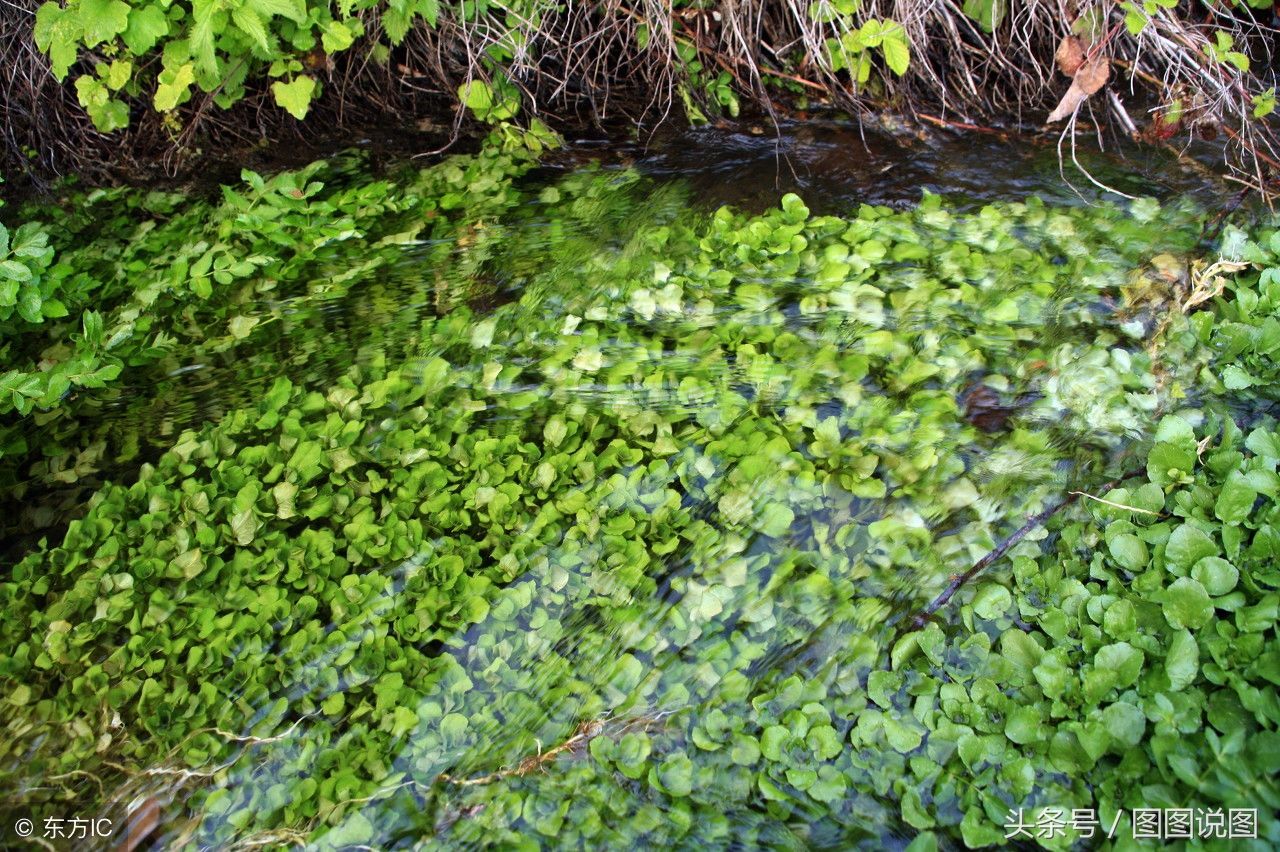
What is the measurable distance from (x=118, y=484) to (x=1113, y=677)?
3.11m

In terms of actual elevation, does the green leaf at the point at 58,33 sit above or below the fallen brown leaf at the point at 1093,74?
above

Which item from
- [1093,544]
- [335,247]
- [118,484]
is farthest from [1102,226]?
[118,484]

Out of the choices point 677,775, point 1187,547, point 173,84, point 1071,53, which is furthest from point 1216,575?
point 173,84

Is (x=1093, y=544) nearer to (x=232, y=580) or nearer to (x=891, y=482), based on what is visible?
(x=891, y=482)

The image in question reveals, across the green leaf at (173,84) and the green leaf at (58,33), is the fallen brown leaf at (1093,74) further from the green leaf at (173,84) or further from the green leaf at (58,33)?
the green leaf at (58,33)

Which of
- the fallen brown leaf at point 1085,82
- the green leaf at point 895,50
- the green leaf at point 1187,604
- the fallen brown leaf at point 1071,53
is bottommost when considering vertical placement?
the green leaf at point 1187,604

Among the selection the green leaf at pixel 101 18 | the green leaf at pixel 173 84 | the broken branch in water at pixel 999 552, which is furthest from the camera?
the green leaf at pixel 173 84

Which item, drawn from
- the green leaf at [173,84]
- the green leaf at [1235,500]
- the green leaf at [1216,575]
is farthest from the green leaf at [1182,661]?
the green leaf at [173,84]

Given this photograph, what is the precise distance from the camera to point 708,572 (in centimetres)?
247

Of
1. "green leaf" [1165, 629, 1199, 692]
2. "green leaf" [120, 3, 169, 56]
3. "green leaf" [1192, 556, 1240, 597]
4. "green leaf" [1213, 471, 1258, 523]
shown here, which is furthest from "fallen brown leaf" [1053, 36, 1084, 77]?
"green leaf" [120, 3, 169, 56]

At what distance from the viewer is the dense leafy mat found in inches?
80.8

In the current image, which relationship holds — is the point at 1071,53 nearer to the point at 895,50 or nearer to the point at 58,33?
the point at 895,50

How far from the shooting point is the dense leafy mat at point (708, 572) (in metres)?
2.05

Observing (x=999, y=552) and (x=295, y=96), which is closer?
(x=999, y=552)
